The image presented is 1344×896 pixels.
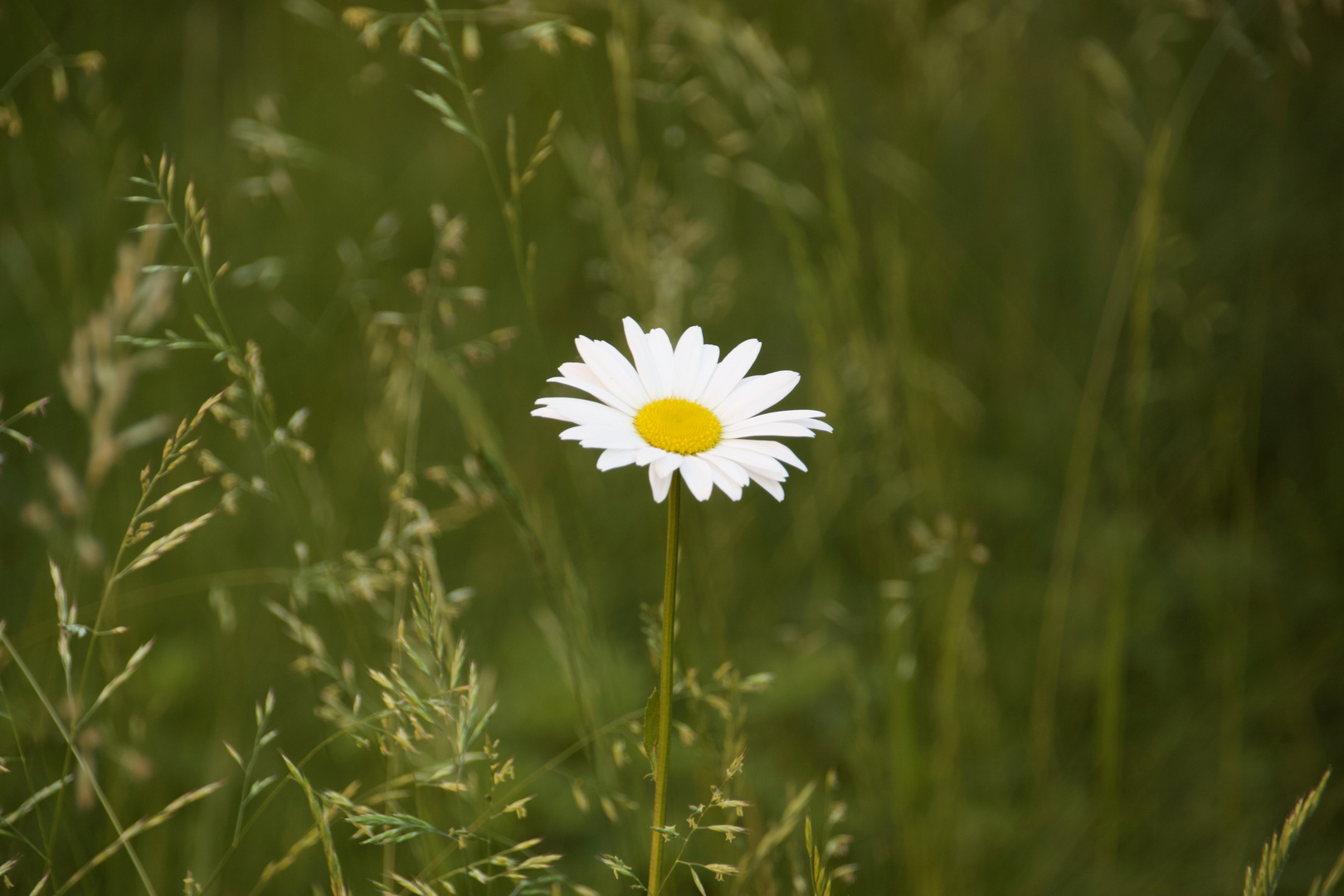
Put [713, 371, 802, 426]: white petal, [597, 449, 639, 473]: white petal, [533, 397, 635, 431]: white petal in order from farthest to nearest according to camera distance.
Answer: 1. [713, 371, 802, 426]: white petal
2. [533, 397, 635, 431]: white petal
3. [597, 449, 639, 473]: white petal

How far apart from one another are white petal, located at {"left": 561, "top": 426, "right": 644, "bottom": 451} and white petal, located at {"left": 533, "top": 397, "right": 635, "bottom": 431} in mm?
13

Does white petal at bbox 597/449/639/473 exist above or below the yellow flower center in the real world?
below

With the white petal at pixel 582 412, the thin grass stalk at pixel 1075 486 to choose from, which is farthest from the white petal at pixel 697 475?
the thin grass stalk at pixel 1075 486

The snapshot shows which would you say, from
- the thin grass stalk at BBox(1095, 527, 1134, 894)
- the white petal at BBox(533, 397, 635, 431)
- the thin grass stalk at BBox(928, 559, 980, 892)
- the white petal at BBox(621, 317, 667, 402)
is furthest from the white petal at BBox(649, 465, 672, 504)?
the thin grass stalk at BBox(1095, 527, 1134, 894)

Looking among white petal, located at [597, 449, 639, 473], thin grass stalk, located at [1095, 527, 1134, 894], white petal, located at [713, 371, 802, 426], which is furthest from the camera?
thin grass stalk, located at [1095, 527, 1134, 894]

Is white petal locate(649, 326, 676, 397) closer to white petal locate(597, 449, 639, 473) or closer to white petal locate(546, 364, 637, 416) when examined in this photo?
white petal locate(546, 364, 637, 416)

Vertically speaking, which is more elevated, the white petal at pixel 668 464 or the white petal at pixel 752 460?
the white petal at pixel 752 460

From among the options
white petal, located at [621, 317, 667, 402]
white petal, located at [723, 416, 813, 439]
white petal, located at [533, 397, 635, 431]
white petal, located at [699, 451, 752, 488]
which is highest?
white petal, located at [621, 317, 667, 402]

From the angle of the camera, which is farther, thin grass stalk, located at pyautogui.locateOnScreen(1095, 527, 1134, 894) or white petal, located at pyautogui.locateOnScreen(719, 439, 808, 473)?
thin grass stalk, located at pyautogui.locateOnScreen(1095, 527, 1134, 894)

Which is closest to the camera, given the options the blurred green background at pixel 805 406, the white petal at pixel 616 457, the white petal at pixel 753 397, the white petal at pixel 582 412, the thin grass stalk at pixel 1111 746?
the white petal at pixel 616 457

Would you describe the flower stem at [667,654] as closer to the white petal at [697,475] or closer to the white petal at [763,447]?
the white petal at [697,475]

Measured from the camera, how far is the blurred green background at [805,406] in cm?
175

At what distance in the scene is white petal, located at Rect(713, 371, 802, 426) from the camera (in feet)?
3.56

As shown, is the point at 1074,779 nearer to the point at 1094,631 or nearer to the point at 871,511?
the point at 1094,631
